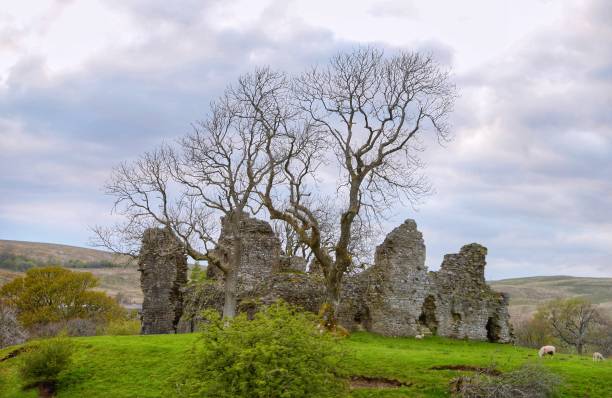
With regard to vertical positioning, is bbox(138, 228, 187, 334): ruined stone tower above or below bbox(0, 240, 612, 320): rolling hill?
below

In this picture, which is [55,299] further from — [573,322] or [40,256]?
[40,256]

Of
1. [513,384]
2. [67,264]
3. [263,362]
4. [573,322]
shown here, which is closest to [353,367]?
[513,384]

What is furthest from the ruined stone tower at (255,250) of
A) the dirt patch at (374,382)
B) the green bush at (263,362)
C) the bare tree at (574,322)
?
the bare tree at (574,322)

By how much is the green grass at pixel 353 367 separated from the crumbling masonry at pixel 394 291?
10.0 ft

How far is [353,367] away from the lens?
2427 centimetres

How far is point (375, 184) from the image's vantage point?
33.1 metres

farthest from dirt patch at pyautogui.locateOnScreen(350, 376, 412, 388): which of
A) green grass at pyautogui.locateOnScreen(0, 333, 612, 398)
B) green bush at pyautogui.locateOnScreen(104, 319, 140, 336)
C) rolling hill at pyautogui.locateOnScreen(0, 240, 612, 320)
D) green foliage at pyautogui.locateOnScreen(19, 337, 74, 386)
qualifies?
rolling hill at pyautogui.locateOnScreen(0, 240, 612, 320)

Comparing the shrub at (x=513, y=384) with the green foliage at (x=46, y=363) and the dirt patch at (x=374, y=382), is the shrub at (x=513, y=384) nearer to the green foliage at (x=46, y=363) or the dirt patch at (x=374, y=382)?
the dirt patch at (x=374, y=382)

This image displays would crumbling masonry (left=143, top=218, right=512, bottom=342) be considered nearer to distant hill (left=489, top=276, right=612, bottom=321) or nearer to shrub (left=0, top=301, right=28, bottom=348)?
shrub (left=0, top=301, right=28, bottom=348)

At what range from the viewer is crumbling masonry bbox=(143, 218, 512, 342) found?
34.7m

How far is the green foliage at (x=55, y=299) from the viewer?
6241 cm

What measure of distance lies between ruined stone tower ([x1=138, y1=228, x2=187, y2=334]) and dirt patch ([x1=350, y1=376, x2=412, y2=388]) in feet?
60.8

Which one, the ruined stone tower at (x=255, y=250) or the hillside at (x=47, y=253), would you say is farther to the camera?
the hillside at (x=47, y=253)

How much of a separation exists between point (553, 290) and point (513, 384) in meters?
146
